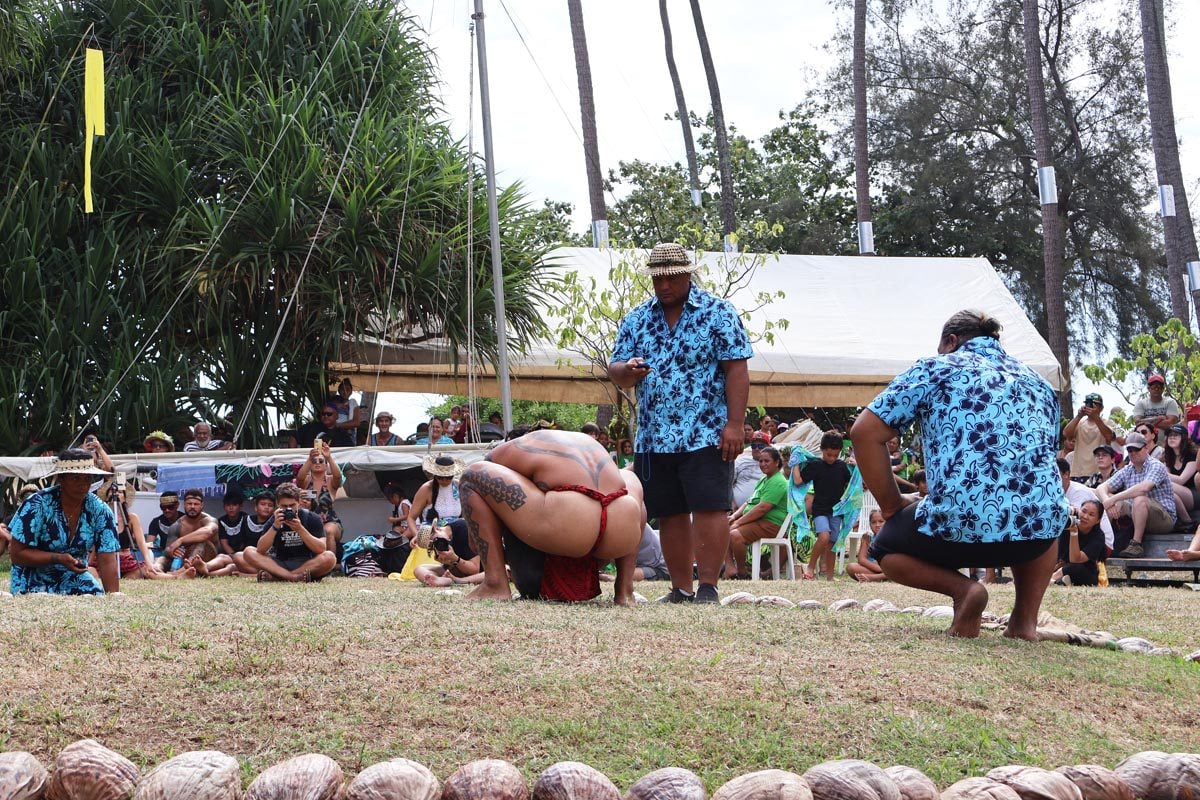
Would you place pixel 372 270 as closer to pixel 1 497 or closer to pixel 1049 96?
pixel 1 497

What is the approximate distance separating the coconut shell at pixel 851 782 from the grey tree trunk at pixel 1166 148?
17.7 metres

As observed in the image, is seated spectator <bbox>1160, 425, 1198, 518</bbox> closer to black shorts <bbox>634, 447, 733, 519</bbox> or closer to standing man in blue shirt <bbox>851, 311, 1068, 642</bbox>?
black shorts <bbox>634, 447, 733, 519</bbox>

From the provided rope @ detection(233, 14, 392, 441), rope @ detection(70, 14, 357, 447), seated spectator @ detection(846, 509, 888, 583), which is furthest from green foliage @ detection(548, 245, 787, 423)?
seated spectator @ detection(846, 509, 888, 583)

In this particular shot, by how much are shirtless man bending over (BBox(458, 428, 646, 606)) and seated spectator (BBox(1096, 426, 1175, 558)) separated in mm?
6147

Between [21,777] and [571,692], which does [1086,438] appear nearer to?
[571,692]

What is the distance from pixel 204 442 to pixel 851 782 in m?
11.5

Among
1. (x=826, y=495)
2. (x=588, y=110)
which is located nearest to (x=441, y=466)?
(x=826, y=495)

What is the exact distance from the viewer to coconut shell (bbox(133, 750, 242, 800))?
10.9 feet

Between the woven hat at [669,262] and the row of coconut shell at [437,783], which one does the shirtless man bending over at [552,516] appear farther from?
the row of coconut shell at [437,783]

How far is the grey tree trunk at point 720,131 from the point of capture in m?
27.9

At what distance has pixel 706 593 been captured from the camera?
6.65 meters

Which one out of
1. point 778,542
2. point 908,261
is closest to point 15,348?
point 778,542

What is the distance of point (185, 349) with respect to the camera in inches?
606

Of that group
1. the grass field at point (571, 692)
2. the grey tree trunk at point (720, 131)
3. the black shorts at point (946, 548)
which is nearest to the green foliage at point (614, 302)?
the grey tree trunk at point (720, 131)
